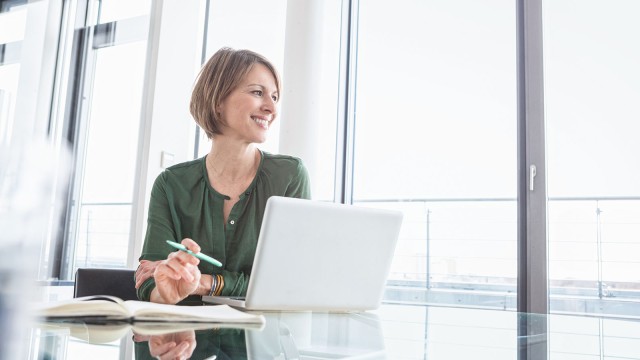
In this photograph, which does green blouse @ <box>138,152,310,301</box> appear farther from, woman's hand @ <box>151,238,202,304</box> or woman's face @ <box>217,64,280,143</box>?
woman's hand @ <box>151,238,202,304</box>

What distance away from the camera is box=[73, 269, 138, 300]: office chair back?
59.3 inches

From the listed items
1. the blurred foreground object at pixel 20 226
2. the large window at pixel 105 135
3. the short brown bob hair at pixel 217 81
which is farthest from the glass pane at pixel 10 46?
the blurred foreground object at pixel 20 226

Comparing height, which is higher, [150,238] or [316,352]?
[150,238]

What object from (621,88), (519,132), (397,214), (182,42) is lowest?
(397,214)

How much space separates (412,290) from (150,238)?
229cm

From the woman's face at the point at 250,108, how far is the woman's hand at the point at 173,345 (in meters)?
1.00

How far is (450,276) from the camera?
324 cm

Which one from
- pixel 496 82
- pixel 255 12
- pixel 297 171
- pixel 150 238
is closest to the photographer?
pixel 150 238

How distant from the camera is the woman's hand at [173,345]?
567 mm

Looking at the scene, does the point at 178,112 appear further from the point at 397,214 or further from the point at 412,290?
the point at 397,214

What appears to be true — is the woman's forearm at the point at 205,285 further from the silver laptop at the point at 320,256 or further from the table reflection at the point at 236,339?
the table reflection at the point at 236,339

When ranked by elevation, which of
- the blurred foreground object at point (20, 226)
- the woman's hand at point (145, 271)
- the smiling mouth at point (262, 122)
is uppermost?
the smiling mouth at point (262, 122)

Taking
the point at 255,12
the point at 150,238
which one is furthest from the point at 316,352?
the point at 255,12

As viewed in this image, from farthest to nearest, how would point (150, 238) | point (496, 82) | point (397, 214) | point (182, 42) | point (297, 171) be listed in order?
point (182, 42), point (496, 82), point (297, 171), point (150, 238), point (397, 214)
